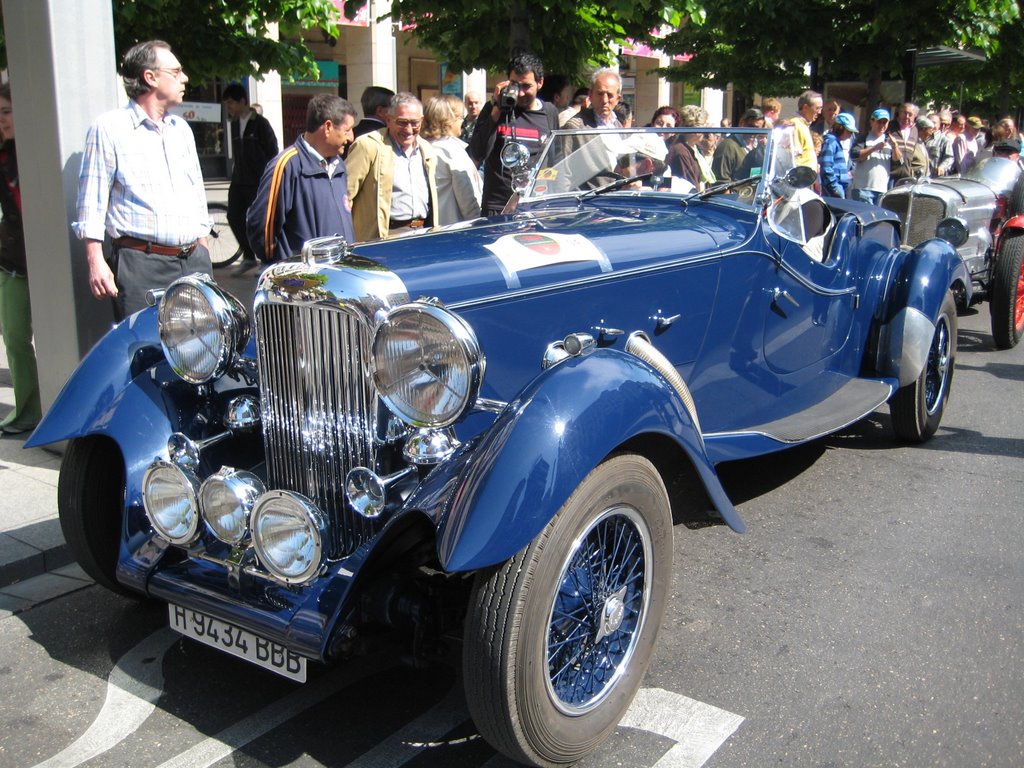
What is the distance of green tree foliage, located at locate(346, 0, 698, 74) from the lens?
26.5 ft

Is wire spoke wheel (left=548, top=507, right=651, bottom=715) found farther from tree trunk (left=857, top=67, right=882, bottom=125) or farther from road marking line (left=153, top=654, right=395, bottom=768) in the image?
tree trunk (left=857, top=67, right=882, bottom=125)

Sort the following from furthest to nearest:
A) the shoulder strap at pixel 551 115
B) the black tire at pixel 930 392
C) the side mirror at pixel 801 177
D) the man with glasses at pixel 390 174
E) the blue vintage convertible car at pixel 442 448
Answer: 1. the shoulder strap at pixel 551 115
2. the man with glasses at pixel 390 174
3. the black tire at pixel 930 392
4. the side mirror at pixel 801 177
5. the blue vintage convertible car at pixel 442 448

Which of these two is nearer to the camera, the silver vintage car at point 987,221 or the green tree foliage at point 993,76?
the silver vintage car at point 987,221

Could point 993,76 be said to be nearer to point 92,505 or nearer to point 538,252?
point 538,252

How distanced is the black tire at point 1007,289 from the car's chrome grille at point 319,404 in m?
6.23

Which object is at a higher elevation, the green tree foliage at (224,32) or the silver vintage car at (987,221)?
the green tree foliage at (224,32)

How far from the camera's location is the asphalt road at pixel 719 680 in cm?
275

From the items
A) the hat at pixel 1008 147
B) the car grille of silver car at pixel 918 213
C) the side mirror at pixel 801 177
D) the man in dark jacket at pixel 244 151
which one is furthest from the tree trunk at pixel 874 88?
the side mirror at pixel 801 177

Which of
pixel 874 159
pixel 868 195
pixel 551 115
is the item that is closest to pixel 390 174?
pixel 551 115

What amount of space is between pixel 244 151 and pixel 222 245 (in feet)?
7.33

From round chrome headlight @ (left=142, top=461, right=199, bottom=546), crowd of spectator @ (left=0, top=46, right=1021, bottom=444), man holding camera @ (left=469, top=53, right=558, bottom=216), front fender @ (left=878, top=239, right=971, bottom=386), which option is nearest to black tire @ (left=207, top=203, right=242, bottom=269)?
crowd of spectator @ (left=0, top=46, right=1021, bottom=444)

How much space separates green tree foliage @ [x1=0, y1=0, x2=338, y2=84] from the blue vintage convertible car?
4.94 meters

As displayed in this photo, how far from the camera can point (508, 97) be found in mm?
5578

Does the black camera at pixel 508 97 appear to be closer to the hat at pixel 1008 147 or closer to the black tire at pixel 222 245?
the black tire at pixel 222 245
